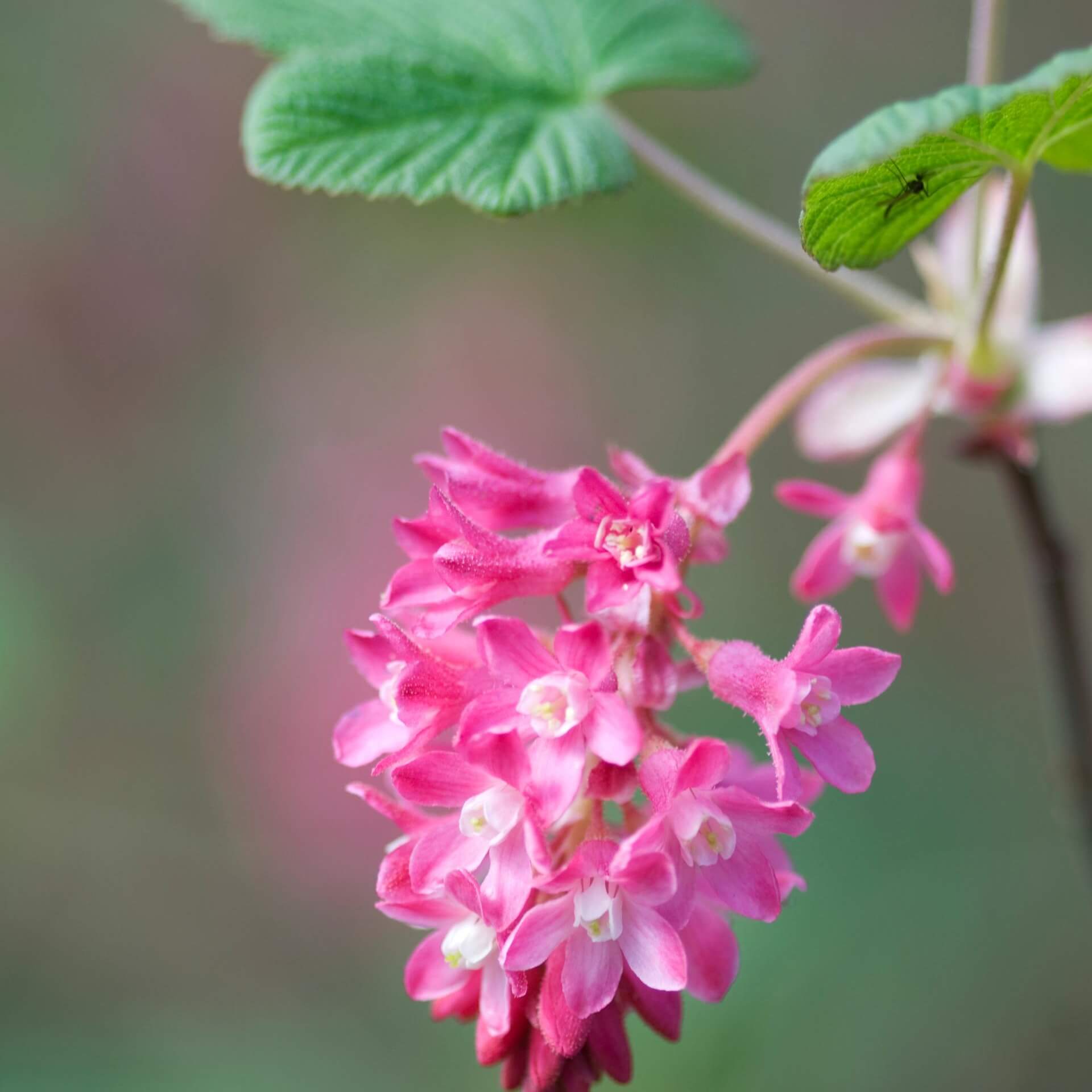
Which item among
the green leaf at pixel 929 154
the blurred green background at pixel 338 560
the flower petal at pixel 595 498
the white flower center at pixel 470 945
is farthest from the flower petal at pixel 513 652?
the blurred green background at pixel 338 560

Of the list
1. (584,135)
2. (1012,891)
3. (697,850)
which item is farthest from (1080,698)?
(1012,891)

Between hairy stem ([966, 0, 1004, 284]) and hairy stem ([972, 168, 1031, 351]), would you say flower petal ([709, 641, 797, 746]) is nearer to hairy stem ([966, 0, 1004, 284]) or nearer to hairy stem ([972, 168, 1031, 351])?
hairy stem ([972, 168, 1031, 351])

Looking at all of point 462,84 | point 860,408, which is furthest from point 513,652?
point 860,408

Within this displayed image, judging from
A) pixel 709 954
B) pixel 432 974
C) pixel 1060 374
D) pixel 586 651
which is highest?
pixel 1060 374

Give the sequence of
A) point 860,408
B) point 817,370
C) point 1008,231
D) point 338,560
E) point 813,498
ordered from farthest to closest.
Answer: point 338,560 → point 860,408 → point 813,498 → point 817,370 → point 1008,231

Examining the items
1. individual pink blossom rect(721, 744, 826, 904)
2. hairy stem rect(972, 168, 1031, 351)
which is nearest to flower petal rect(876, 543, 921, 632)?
hairy stem rect(972, 168, 1031, 351)

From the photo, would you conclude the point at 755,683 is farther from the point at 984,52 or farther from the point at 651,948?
the point at 984,52

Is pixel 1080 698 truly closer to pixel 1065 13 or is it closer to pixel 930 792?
pixel 930 792
